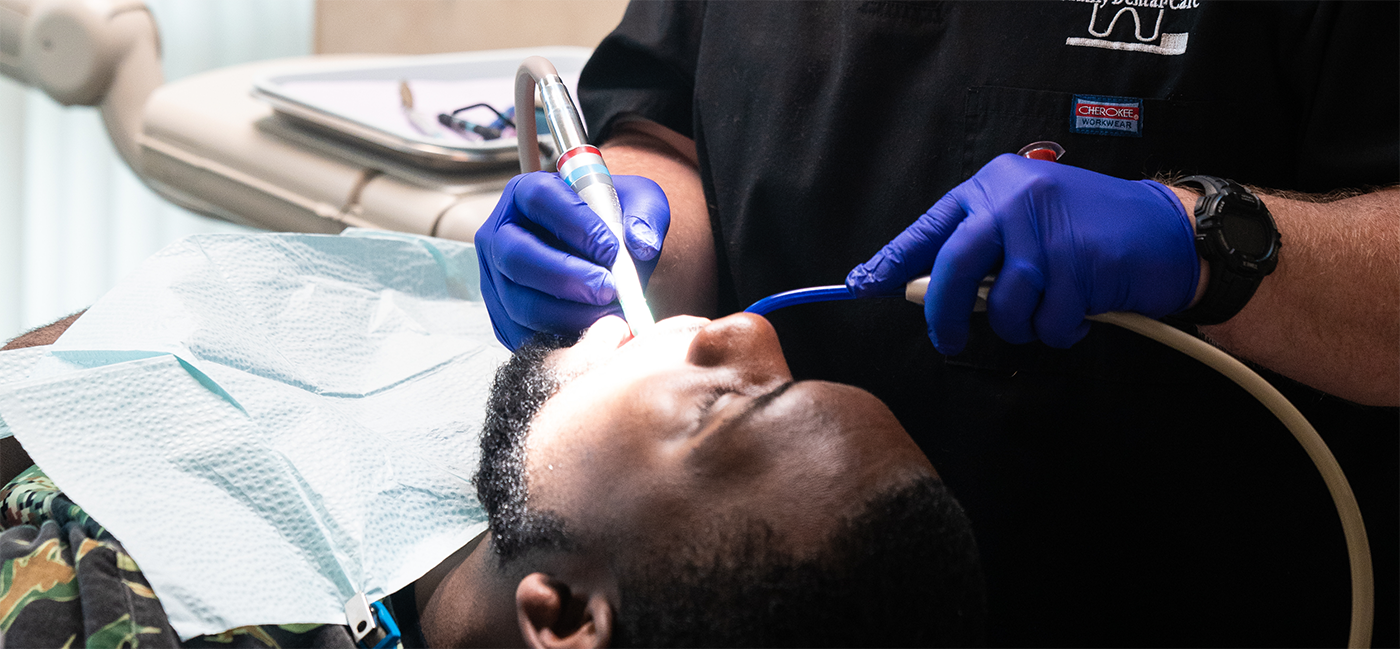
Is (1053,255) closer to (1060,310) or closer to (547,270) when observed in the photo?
(1060,310)

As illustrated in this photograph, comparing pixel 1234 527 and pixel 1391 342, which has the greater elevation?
pixel 1391 342

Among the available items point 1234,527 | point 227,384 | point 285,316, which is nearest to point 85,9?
point 285,316

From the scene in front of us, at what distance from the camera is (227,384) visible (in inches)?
38.2

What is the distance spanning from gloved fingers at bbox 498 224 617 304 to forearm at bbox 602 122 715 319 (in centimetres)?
21

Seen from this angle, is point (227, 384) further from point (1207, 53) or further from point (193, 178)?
point (1207, 53)

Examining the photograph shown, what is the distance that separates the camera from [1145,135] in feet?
3.30

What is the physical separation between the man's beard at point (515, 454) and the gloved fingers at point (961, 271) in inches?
14.4

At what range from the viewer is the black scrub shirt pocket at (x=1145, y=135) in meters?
1.00

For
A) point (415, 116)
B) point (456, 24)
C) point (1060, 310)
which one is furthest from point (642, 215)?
point (456, 24)

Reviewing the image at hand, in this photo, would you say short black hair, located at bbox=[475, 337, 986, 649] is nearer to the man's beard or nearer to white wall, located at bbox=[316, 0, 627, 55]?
the man's beard

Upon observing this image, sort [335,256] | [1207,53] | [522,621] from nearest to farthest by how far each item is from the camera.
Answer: [522,621] → [1207,53] → [335,256]

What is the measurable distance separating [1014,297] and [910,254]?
0.34 ft

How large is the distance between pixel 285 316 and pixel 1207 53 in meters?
1.09

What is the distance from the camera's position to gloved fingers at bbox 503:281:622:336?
1.00 metres
